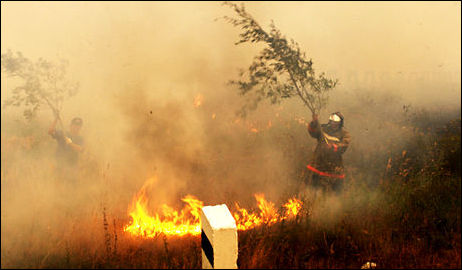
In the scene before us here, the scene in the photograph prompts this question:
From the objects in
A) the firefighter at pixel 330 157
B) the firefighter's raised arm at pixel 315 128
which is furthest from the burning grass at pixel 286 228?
the firefighter's raised arm at pixel 315 128

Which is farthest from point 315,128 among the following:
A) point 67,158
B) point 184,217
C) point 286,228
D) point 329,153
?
point 67,158

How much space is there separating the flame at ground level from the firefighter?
0.55 metres

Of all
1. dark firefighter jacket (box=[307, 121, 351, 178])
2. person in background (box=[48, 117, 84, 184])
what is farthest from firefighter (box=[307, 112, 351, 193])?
person in background (box=[48, 117, 84, 184])

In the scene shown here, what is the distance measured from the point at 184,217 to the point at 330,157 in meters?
2.55

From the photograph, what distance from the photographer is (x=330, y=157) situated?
5.95m

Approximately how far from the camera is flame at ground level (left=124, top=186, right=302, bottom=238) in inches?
200

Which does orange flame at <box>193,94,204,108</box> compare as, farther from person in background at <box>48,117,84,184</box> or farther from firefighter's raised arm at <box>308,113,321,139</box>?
firefighter's raised arm at <box>308,113,321,139</box>

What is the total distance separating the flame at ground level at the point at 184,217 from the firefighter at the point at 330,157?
551 mm

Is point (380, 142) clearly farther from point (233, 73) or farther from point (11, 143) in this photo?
point (11, 143)

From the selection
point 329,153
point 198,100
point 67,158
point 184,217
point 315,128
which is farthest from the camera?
point 198,100

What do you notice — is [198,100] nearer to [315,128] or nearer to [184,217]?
[184,217]

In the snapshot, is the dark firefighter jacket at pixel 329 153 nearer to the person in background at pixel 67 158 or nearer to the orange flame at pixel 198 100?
the person in background at pixel 67 158

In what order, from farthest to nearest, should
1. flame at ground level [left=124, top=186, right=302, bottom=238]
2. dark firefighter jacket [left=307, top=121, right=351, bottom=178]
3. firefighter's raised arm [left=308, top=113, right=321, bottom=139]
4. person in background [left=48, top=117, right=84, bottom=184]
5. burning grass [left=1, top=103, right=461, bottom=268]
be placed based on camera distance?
1. person in background [left=48, top=117, right=84, bottom=184]
2. dark firefighter jacket [left=307, top=121, right=351, bottom=178]
3. firefighter's raised arm [left=308, top=113, right=321, bottom=139]
4. flame at ground level [left=124, top=186, right=302, bottom=238]
5. burning grass [left=1, top=103, right=461, bottom=268]

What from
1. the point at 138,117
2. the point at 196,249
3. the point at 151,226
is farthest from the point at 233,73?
the point at 196,249
